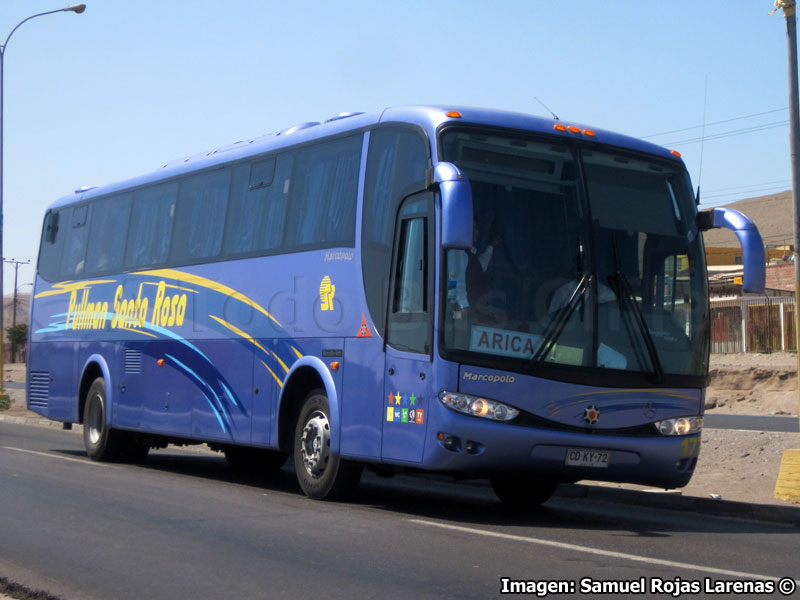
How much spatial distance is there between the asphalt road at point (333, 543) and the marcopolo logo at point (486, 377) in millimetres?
1275

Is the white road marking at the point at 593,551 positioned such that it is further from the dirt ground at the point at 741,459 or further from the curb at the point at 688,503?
the dirt ground at the point at 741,459

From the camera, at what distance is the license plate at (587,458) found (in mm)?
10000

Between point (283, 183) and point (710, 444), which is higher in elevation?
point (283, 183)

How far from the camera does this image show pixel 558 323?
32.9ft

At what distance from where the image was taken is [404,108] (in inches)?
437

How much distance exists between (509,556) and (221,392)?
667 centimetres

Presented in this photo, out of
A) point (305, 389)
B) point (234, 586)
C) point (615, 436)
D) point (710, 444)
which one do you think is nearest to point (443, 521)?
point (615, 436)

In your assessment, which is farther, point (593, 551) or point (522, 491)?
point (522, 491)

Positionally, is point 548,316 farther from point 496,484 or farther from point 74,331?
point 74,331

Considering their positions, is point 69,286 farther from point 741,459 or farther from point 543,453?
point 543,453

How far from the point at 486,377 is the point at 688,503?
371cm

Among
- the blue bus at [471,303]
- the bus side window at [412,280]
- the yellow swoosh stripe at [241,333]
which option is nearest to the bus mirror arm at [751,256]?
the blue bus at [471,303]

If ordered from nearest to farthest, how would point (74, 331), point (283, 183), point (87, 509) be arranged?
point (87, 509) → point (283, 183) → point (74, 331)

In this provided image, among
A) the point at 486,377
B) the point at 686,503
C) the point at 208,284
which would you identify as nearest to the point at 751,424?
the point at 686,503
